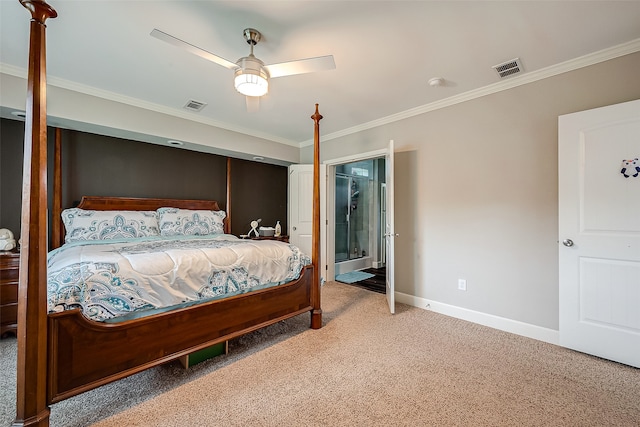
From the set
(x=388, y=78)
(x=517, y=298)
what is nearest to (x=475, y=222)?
(x=517, y=298)

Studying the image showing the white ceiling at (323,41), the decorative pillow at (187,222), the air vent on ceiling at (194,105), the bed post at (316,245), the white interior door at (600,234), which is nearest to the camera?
the white ceiling at (323,41)

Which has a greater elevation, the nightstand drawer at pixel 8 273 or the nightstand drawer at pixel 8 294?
the nightstand drawer at pixel 8 273

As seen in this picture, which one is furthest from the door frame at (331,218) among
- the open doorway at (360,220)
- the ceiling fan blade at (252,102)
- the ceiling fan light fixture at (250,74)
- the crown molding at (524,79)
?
the ceiling fan light fixture at (250,74)

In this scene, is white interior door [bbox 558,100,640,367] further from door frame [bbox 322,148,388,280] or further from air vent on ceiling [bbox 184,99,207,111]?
air vent on ceiling [bbox 184,99,207,111]

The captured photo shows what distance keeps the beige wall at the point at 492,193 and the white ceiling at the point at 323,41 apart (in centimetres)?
27

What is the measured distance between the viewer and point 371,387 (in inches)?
70.2

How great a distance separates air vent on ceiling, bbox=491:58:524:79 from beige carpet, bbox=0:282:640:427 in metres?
2.47

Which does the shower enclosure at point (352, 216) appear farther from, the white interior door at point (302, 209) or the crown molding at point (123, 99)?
the crown molding at point (123, 99)

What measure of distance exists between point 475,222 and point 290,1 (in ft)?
8.64

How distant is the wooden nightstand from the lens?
94.7 inches

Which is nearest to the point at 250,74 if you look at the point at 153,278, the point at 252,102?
the point at 252,102

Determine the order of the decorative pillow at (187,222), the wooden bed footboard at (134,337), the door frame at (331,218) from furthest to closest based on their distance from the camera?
1. the door frame at (331,218)
2. the decorative pillow at (187,222)
3. the wooden bed footboard at (134,337)

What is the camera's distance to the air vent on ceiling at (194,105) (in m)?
3.18

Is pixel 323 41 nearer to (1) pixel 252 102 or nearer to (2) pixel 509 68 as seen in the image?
(1) pixel 252 102
